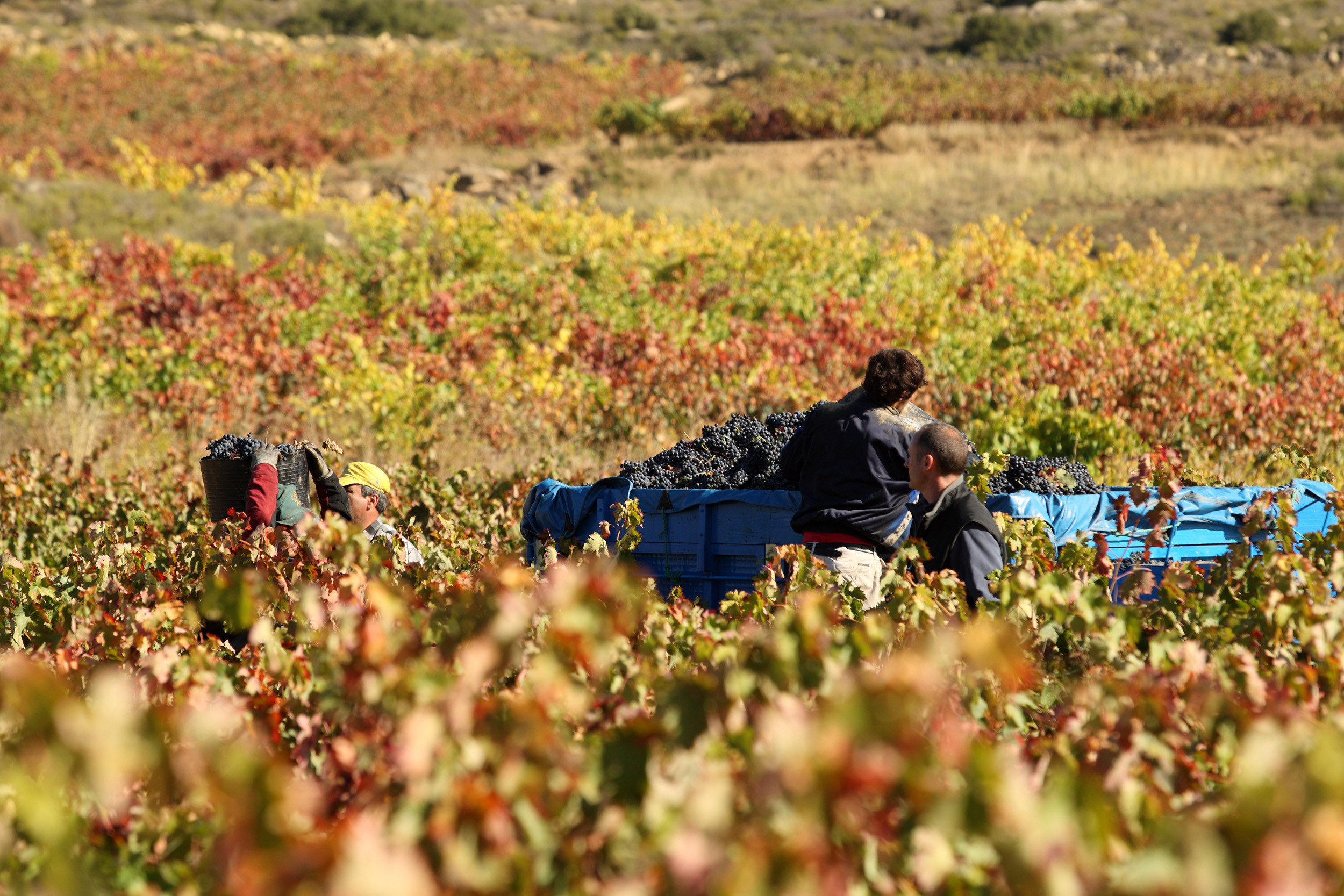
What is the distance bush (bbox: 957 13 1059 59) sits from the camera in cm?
3594

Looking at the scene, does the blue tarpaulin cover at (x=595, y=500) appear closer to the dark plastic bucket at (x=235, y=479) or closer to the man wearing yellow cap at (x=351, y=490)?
the man wearing yellow cap at (x=351, y=490)

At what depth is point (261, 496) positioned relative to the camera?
4.61 metres

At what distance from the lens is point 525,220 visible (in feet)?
50.3

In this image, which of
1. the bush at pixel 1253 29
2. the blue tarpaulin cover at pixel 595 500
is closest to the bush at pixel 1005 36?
the bush at pixel 1253 29

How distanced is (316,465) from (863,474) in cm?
226

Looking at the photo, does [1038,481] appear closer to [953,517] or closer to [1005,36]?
[953,517]

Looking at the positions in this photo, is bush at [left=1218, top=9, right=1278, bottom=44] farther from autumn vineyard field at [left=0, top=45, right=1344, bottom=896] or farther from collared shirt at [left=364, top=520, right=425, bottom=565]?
collared shirt at [left=364, top=520, right=425, bottom=565]

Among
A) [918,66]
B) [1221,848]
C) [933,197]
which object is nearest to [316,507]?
[1221,848]

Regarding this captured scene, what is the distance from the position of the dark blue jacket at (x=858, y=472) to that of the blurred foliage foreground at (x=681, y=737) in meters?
0.85

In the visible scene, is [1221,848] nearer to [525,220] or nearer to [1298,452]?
[1298,452]

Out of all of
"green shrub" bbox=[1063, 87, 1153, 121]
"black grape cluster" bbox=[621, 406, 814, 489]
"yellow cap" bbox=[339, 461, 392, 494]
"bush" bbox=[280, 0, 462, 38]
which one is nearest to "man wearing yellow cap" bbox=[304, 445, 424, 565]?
"yellow cap" bbox=[339, 461, 392, 494]

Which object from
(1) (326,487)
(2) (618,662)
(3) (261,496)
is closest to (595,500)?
(1) (326,487)

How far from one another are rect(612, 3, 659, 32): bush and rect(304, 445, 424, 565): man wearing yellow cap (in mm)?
42451

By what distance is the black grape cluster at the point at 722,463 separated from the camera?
4.97 m
